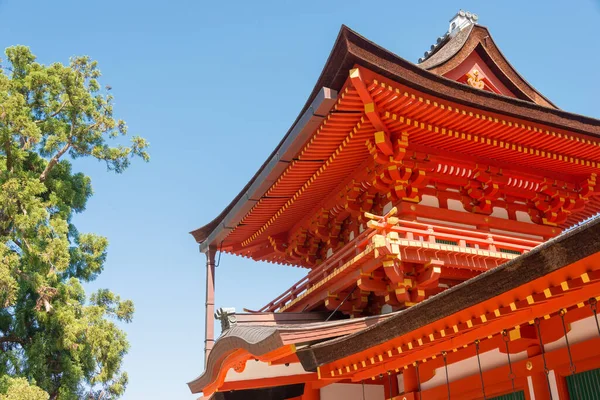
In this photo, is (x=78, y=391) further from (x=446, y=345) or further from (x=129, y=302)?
(x=446, y=345)

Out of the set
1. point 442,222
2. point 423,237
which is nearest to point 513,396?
point 423,237

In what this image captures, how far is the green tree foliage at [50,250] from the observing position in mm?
16828

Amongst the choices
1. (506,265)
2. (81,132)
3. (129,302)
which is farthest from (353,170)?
(81,132)

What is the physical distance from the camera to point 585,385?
6.33 m

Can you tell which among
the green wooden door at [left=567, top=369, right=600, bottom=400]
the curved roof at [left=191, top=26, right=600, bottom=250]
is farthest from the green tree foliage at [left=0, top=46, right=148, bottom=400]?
the green wooden door at [left=567, top=369, right=600, bottom=400]

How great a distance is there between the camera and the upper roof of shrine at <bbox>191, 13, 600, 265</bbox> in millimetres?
9398

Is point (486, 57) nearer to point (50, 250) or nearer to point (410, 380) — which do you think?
point (410, 380)

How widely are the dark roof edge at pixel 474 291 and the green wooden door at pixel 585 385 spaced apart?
5.98 feet

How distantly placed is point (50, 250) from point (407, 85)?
1209cm

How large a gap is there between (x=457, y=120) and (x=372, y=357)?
4.83 metres

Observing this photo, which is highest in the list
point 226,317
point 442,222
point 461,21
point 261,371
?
point 461,21

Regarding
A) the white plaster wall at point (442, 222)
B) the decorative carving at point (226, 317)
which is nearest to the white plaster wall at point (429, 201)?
the white plaster wall at point (442, 222)

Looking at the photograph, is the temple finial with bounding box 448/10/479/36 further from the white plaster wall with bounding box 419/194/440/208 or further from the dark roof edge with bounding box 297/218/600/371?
the dark roof edge with bounding box 297/218/600/371

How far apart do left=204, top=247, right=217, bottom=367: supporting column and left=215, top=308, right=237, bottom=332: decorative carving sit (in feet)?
10.3
